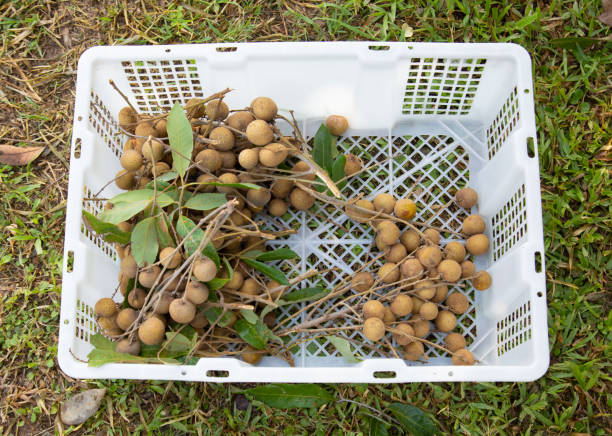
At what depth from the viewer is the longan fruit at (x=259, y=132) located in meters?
1.22

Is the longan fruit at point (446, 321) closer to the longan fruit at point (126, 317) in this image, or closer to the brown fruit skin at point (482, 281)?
the brown fruit skin at point (482, 281)

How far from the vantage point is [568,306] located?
1.44m

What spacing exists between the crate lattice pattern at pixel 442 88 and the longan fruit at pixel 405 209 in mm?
285

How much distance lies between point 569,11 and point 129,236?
136 centimetres

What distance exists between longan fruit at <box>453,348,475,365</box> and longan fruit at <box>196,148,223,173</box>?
690 mm

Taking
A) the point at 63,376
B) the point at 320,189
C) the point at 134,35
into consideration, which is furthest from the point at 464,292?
the point at 134,35

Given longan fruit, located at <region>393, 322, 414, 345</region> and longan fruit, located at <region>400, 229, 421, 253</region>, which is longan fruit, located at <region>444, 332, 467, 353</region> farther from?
longan fruit, located at <region>400, 229, 421, 253</region>

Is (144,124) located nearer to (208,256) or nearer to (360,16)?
(208,256)

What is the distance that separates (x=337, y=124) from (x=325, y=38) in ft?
1.06

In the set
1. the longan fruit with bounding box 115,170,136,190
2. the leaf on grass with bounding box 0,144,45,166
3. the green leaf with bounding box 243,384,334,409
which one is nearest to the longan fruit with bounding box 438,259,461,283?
the green leaf with bounding box 243,384,334,409

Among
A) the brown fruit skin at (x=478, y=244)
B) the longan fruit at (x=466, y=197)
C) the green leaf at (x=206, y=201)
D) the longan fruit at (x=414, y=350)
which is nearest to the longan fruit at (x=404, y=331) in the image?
the longan fruit at (x=414, y=350)

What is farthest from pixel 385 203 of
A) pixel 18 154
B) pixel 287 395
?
pixel 18 154

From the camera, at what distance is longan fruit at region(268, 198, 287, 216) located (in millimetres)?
1389

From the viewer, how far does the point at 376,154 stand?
5.02ft
